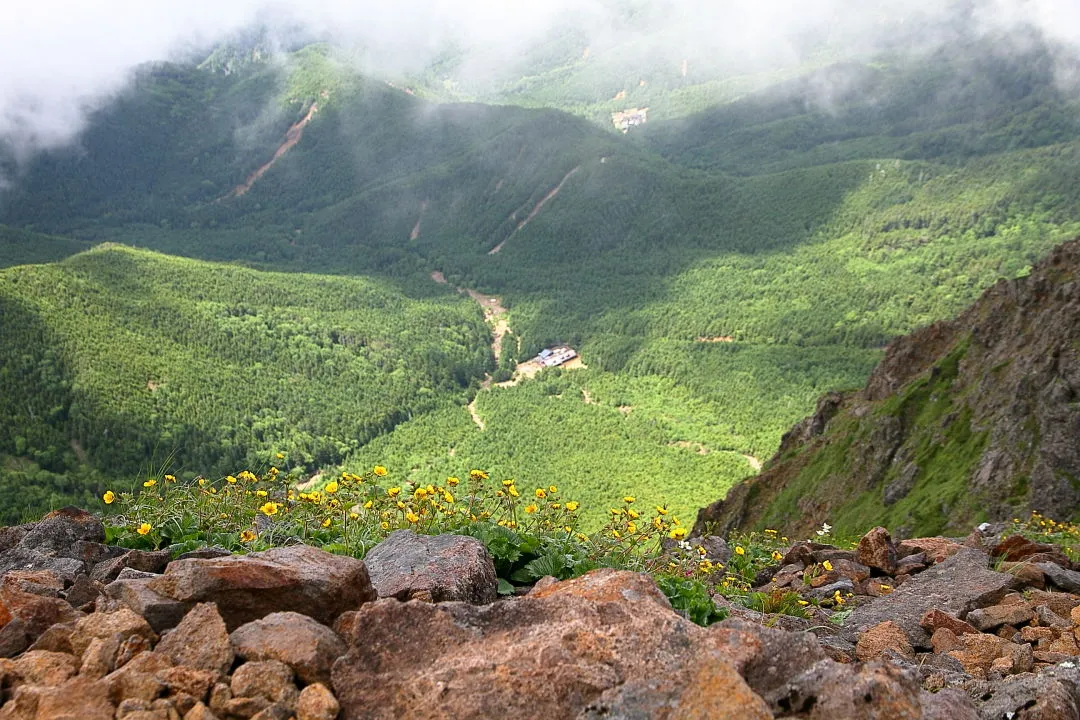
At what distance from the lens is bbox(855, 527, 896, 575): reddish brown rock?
51.1 feet

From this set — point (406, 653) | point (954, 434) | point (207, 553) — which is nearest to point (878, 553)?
point (406, 653)

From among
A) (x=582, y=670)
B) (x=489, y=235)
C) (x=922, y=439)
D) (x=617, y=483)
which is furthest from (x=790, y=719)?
(x=489, y=235)

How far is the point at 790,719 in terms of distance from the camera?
5699 millimetres

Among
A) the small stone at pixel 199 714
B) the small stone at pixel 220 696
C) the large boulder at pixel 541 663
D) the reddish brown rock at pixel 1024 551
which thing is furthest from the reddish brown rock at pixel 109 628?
the reddish brown rock at pixel 1024 551

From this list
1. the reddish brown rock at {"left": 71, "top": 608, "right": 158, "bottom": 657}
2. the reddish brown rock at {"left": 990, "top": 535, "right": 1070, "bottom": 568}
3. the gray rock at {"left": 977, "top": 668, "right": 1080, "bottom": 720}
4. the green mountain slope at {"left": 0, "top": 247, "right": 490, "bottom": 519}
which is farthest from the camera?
the green mountain slope at {"left": 0, "top": 247, "right": 490, "bottom": 519}

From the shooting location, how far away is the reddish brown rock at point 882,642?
9.71 metres

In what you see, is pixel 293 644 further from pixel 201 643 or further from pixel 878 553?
pixel 878 553

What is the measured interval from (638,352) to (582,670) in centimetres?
10856

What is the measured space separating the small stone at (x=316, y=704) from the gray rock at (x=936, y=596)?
23.0 ft

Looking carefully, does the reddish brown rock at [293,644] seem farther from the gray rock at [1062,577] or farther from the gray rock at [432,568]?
the gray rock at [1062,577]

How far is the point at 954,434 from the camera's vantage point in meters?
36.4

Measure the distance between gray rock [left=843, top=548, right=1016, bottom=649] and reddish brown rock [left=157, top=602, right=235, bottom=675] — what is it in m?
7.51

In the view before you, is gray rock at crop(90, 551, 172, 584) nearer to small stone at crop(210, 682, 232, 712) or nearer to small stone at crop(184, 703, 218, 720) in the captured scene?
small stone at crop(210, 682, 232, 712)

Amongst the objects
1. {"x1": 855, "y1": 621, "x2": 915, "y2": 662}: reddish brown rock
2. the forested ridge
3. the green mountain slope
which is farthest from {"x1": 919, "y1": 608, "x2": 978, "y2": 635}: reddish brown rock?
the forested ridge
